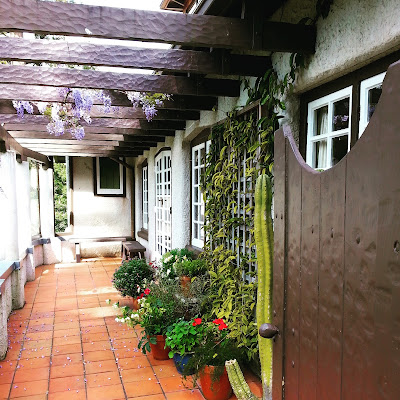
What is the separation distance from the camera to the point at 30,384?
3170mm

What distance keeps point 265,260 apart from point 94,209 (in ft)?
28.4

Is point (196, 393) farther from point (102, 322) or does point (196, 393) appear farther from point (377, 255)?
A: point (377, 255)

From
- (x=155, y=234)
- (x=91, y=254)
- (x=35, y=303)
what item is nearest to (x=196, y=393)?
(x=35, y=303)

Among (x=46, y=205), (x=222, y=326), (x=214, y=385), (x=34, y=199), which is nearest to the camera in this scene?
(x=214, y=385)

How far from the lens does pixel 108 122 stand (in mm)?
4926

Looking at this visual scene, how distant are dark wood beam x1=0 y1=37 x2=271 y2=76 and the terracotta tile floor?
260cm

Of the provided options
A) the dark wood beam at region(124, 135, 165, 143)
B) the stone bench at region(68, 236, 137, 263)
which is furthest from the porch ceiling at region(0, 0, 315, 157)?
the stone bench at region(68, 236, 137, 263)

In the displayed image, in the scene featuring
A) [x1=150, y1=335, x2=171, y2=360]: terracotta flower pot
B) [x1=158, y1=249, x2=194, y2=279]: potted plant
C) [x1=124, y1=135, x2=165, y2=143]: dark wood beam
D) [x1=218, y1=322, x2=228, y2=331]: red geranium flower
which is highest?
[x1=124, y1=135, x2=165, y2=143]: dark wood beam

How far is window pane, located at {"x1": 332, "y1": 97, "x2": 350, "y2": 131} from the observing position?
2.21 meters

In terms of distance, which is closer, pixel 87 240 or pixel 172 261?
pixel 172 261

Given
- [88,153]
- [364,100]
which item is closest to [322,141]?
[364,100]

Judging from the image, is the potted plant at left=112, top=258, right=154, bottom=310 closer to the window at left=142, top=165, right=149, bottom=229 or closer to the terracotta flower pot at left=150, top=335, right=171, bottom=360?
the terracotta flower pot at left=150, top=335, right=171, bottom=360

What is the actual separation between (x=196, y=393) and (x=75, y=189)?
7571 millimetres

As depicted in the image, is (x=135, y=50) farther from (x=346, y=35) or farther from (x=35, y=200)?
(x=35, y=200)
